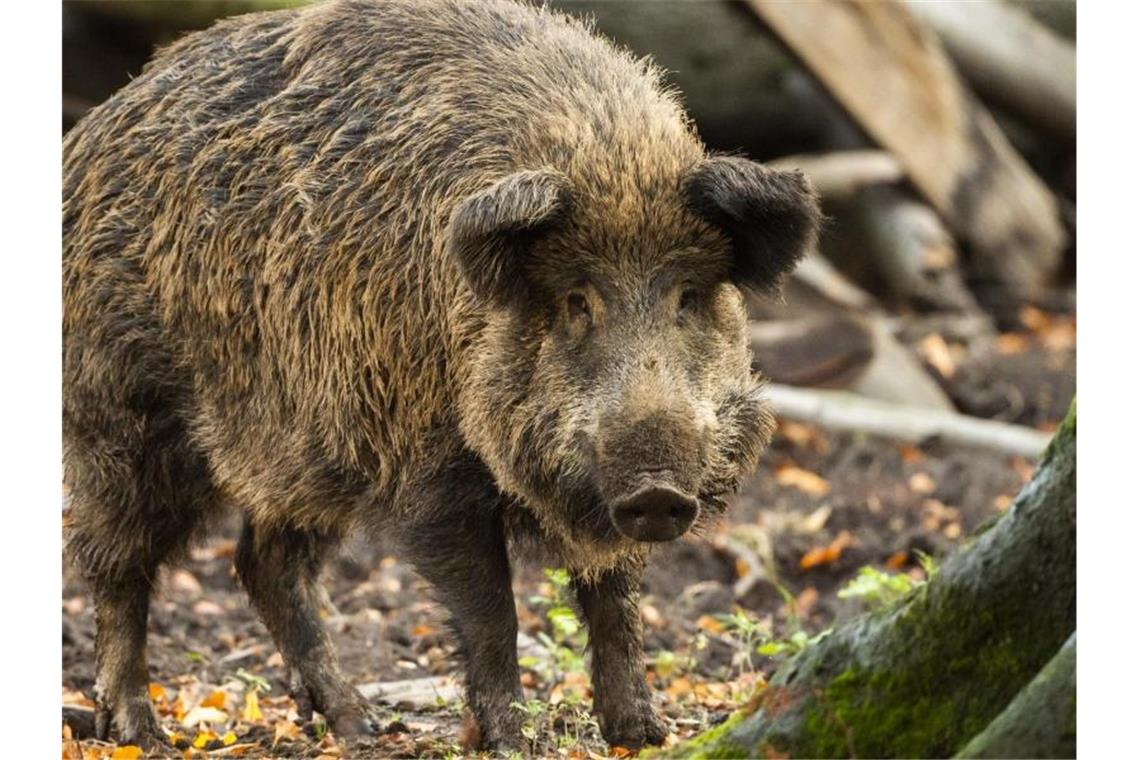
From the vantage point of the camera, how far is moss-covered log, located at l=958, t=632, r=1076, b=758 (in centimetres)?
347

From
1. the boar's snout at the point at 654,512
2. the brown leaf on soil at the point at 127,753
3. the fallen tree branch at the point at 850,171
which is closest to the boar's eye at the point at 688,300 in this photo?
the boar's snout at the point at 654,512

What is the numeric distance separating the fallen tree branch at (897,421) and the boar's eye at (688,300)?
4.91 m

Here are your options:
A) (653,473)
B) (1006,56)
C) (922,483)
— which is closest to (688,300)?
(653,473)

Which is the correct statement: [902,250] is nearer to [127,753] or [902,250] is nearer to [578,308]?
[578,308]

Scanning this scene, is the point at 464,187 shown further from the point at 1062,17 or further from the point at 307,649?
the point at 1062,17

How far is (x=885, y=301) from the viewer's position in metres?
11.9

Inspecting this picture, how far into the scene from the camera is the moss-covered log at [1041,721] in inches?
137

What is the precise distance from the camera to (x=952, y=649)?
382cm

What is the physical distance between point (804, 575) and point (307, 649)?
2959mm

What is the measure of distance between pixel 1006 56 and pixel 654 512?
25.3 feet

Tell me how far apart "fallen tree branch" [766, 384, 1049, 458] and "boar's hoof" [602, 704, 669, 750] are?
4610 mm

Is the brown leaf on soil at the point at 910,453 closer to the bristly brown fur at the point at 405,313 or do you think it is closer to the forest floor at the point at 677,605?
the forest floor at the point at 677,605

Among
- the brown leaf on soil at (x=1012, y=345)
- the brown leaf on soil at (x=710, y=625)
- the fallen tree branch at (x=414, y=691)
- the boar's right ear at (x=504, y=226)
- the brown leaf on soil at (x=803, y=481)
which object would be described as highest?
the boar's right ear at (x=504, y=226)
